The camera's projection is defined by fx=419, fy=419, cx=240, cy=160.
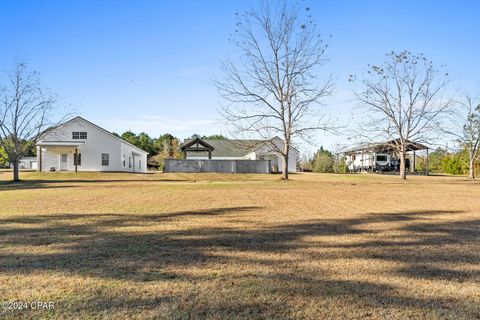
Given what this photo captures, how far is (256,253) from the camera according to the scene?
6074 mm

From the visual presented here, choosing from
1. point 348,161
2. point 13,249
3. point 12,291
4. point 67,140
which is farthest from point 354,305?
point 348,161

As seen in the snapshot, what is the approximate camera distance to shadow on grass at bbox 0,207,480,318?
421 cm

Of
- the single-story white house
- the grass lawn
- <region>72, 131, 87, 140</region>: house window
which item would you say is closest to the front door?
<region>72, 131, 87, 140</region>: house window

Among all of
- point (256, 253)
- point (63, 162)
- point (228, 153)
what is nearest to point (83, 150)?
point (63, 162)

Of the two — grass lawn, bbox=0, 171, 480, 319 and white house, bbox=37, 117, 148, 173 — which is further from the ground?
white house, bbox=37, 117, 148, 173

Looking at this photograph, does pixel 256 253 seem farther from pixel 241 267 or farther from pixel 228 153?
pixel 228 153

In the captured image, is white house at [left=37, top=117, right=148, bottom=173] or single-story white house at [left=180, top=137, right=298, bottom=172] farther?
single-story white house at [left=180, top=137, right=298, bottom=172]

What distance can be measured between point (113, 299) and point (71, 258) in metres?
2.04

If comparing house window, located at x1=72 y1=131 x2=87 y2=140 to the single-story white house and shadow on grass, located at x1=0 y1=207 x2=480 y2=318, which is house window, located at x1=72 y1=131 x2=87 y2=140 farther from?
shadow on grass, located at x1=0 y1=207 x2=480 y2=318

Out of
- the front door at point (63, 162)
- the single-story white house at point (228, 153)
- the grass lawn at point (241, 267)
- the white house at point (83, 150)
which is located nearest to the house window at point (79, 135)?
the white house at point (83, 150)

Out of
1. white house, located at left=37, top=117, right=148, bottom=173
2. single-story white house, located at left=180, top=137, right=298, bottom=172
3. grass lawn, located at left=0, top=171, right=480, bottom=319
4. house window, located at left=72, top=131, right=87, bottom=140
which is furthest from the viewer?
single-story white house, located at left=180, top=137, right=298, bottom=172

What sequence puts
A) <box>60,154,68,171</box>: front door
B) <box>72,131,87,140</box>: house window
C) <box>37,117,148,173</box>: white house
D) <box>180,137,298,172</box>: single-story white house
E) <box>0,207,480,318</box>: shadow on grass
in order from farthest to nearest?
<box>180,137,298,172</box>: single-story white house < <box>72,131,87,140</box>: house window < <box>60,154,68,171</box>: front door < <box>37,117,148,173</box>: white house < <box>0,207,480,318</box>: shadow on grass

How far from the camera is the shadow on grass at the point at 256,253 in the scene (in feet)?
13.8

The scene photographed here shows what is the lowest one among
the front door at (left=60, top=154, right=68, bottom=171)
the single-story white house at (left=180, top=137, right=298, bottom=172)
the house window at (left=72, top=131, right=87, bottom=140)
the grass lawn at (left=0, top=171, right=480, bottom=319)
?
the grass lawn at (left=0, top=171, right=480, bottom=319)
